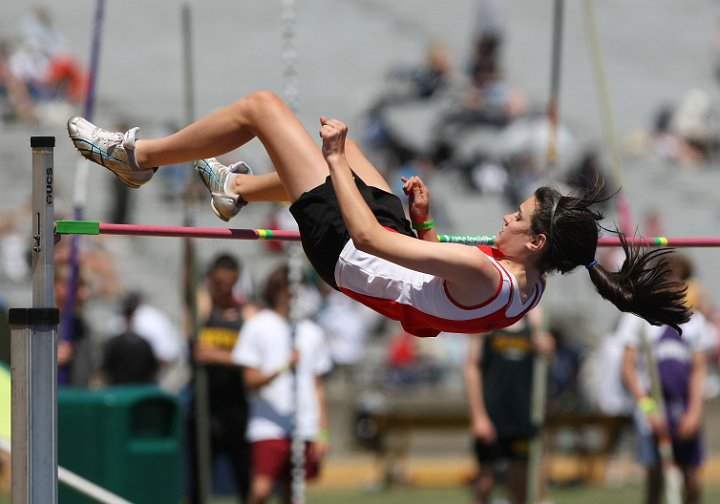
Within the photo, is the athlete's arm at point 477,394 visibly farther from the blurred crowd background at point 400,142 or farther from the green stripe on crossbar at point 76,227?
the green stripe on crossbar at point 76,227

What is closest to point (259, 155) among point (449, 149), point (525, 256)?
point (449, 149)

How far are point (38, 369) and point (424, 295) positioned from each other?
1.34 meters

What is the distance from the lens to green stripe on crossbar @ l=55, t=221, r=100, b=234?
16.1ft

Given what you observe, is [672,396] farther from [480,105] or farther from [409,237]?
[480,105]

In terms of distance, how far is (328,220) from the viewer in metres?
5.00

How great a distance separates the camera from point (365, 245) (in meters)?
4.63

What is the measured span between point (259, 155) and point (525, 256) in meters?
11.1

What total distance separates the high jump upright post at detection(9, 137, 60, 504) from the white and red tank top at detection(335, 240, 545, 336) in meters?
1.03

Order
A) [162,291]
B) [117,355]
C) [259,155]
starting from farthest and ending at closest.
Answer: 1. [259,155]
2. [162,291]
3. [117,355]

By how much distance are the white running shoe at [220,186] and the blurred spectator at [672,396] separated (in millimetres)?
3540

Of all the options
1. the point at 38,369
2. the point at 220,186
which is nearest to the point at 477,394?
the point at 220,186

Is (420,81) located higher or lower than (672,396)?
higher

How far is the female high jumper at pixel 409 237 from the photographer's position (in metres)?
4.90

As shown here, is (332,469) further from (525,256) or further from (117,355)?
(525,256)
